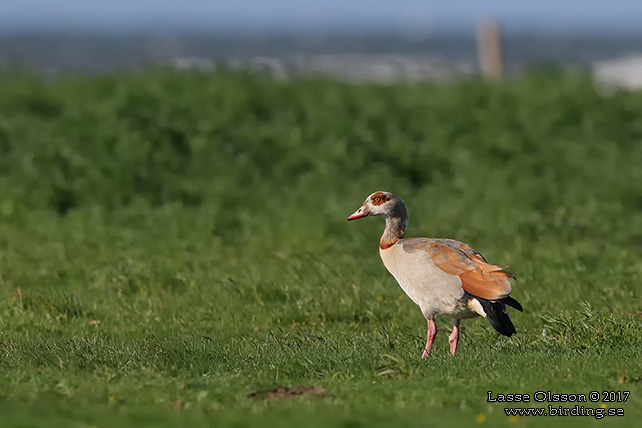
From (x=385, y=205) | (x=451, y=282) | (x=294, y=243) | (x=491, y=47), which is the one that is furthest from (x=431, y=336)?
(x=491, y=47)

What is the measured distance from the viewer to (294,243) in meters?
14.1

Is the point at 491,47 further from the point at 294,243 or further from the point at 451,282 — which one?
the point at 451,282

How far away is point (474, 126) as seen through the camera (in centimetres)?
1905

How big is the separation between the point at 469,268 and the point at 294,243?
571 centimetres

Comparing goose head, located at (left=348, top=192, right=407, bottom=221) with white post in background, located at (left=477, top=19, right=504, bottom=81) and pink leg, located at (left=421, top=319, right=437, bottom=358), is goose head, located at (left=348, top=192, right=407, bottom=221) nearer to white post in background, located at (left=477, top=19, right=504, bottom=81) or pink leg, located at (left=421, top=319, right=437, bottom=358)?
pink leg, located at (left=421, top=319, right=437, bottom=358)

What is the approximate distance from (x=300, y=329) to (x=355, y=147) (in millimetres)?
8034

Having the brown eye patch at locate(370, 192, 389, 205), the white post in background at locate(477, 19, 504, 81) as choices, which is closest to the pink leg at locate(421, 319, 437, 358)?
the brown eye patch at locate(370, 192, 389, 205)

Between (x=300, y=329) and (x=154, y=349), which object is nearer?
(x=154, y=349)

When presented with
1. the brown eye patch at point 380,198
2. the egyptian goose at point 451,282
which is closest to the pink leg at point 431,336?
the egyptian goose at point 451,282

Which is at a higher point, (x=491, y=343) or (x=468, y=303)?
(x=468, y=303)

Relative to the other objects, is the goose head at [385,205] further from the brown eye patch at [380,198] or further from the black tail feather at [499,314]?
the black tail feather at [499,314]

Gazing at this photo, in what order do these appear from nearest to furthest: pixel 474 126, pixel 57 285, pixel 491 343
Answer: pixel 491 343
pixel 57 285
pixel 474 126

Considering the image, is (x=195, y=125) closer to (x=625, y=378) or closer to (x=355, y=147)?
(x=355, y=147)

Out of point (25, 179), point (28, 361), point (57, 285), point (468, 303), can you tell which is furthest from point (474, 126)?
point (28, 361)
